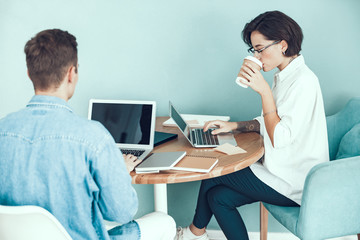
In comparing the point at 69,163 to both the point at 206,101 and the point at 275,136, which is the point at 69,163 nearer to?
the point at 275,136

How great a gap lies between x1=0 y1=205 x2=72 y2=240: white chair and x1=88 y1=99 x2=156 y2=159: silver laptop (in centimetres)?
72

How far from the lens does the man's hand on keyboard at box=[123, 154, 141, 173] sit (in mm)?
1351

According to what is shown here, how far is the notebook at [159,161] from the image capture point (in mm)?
1327

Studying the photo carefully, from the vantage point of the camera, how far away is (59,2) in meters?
2.16

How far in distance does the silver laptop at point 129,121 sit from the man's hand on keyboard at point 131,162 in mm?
183

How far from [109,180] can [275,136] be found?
0.82 m

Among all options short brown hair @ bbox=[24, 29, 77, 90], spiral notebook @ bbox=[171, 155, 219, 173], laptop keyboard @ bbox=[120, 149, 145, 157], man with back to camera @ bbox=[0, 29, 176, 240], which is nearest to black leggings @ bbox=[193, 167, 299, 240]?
spiral notebook @ bbox=[171, 155, 219, 173]

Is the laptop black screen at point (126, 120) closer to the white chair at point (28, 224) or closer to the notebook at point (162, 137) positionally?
the notebook at point (162, 137)

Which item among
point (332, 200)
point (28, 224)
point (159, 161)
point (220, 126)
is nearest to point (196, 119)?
point (220, 126)

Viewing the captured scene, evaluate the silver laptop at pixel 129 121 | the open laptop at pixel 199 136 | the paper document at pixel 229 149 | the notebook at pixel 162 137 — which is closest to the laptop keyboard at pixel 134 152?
the silver laptop at pixel 129 121

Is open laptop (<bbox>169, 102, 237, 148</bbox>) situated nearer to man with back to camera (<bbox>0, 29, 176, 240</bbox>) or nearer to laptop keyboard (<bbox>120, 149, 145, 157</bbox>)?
laptop keyboard (<bbox>120, 149, 145, 157</bbox>)

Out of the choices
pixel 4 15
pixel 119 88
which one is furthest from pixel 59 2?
pixel 119 88

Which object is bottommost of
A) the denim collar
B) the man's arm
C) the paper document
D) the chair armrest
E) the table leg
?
the table leg

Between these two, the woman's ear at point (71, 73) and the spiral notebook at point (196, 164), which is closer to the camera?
the woman's ear at point (71, 73)
